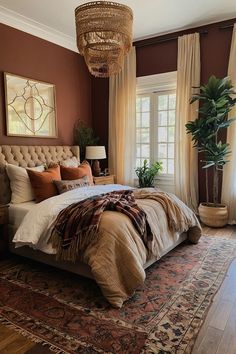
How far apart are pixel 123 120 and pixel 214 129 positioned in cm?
177

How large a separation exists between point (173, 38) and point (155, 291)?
4077 mm

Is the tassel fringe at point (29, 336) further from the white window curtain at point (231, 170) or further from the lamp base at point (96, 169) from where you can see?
the white window curtain at point (231, 170)

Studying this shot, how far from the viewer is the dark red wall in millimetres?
4297

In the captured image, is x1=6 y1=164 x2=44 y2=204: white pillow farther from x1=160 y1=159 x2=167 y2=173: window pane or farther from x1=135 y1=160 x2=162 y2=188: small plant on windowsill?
x1=160 y1=159 x2=167 y2=173: window pane

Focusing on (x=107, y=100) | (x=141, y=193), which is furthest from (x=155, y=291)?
(x=107, y=100)

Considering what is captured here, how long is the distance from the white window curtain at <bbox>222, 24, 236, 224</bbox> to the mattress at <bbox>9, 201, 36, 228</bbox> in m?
2.93

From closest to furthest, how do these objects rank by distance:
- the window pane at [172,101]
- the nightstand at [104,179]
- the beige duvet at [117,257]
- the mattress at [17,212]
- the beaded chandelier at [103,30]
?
the beige duvet at [117,257], the beaded chandelier at [103,30], the mattress at [17,212], the nightstand at [104,179], the window pane at [172,101]

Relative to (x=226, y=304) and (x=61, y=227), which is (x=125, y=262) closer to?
(x=61, y=227)

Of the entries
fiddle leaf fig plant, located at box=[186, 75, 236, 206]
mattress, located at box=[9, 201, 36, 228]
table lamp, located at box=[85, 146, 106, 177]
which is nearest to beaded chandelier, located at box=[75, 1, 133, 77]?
fiddle leaf fig plant, located at box=[186, 75, 236, 206]

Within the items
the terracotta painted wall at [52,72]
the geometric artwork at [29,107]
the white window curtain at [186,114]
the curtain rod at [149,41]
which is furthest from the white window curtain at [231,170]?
the geometric artwork at [29,107]

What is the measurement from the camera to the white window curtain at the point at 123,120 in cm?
507

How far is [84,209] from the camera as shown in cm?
254

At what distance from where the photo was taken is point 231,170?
423 centimetres

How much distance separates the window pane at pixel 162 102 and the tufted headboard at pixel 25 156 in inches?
71.4
